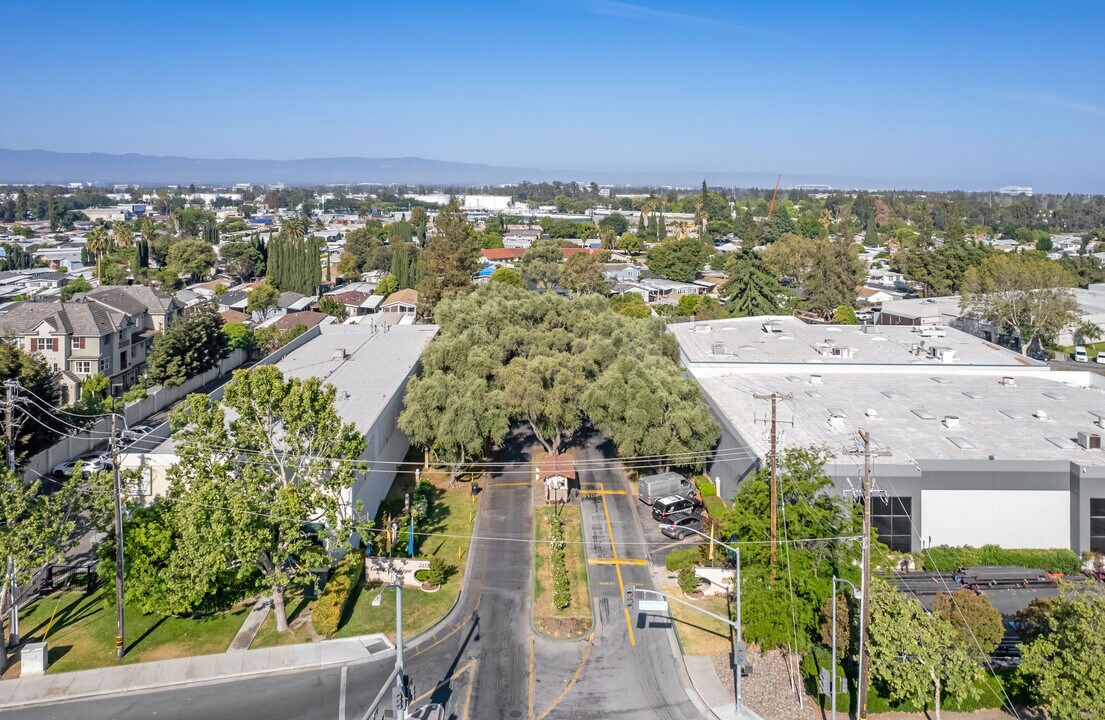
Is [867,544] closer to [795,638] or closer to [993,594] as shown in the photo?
[795,638]

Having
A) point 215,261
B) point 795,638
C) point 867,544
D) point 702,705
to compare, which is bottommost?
point 702,705

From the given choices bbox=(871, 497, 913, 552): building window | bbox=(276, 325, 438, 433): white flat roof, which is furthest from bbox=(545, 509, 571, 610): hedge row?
bbox=(871, 497, 913, 552): building window

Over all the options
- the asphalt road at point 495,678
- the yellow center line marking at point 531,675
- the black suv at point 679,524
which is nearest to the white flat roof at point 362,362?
the asphalt road at point 495,678

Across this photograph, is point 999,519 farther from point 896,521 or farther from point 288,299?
point 288,299

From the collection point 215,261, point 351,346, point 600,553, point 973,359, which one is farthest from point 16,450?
point 215,261

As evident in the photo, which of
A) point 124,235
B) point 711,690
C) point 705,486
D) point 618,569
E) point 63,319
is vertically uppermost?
point 124,235

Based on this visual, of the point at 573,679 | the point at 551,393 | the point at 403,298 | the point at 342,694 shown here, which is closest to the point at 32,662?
the point at 342,694

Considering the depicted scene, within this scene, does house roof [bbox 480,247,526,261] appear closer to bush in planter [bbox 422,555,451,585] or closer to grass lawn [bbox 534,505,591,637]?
grass lawn [bbox 534,505,591,637]
